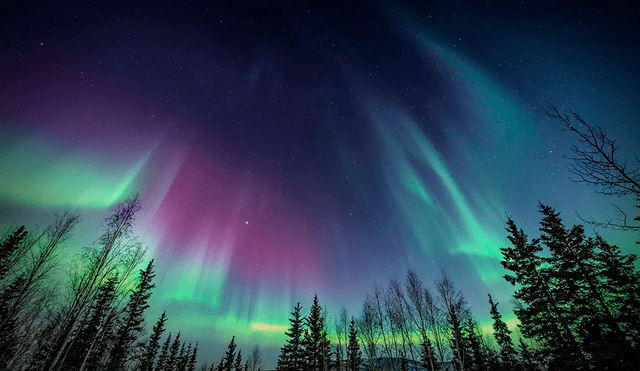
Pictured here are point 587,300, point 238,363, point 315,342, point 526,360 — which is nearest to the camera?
point 587,300

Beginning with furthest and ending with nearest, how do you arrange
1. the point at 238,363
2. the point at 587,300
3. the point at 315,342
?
the point at 238,363 < the point at 315,342 < the point at 587,300

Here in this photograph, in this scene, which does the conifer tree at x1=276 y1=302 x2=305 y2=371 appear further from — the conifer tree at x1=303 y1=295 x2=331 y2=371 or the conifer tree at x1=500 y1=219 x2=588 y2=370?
the conifer tree at x1=500 y1=219 x2=588 y2=370

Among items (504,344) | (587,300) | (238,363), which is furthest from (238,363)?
(587,300)

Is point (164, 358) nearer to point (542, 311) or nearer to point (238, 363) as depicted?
point (238, 363)

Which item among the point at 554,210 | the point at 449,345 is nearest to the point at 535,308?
the point at 449,345

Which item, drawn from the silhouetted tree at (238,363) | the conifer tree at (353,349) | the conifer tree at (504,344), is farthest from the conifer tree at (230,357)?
the conifer tree at (504,344)

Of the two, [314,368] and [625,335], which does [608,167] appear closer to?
[625,335]

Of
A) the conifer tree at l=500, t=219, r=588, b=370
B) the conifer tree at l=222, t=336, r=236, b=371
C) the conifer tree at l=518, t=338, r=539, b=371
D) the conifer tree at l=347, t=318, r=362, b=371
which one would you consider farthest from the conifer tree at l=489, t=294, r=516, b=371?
the conifer tree at l=222, t=336, r=236, b=371

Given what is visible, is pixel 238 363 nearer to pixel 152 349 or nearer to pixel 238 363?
pixel 238 363

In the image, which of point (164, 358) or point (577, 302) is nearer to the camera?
point (577, 302)

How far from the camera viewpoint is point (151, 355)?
35531mm

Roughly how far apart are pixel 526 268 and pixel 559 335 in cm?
467

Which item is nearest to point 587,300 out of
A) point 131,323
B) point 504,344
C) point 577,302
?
point 577,302

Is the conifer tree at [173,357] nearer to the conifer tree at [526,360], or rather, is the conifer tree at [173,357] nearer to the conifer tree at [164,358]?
the conifer tree at [164,358]
